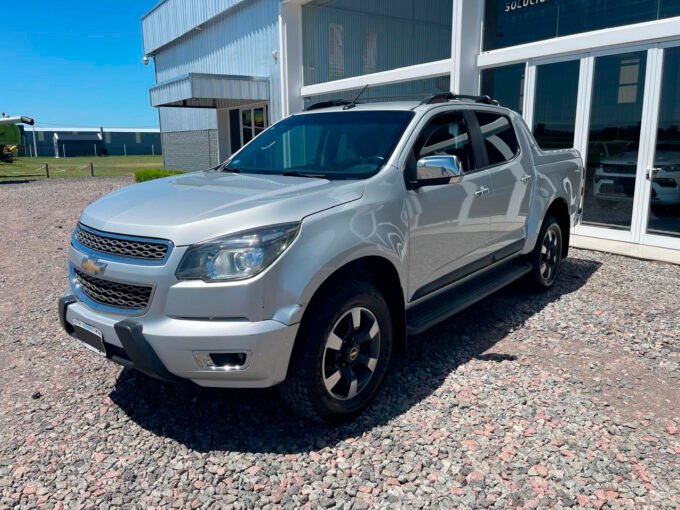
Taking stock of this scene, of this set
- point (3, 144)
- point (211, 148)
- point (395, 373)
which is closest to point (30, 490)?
point (395, 373)

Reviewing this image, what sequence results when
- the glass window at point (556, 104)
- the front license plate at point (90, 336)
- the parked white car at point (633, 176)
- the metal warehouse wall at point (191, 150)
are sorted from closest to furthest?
the front license plate at point (90, 336)
the parked white car at point (633, 176)
the glass window at point (556, 104)
the metal warehouse wall at point (191, 150)

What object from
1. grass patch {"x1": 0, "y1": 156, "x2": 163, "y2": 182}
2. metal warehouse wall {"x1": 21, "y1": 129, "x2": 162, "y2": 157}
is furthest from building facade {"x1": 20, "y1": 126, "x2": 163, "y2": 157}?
grass patch {"x1": 0, "y1": 156, "x2": 163, "y2": 182}

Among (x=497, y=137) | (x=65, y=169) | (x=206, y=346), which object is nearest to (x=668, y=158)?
(x=497, y=137)

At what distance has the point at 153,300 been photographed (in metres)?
2.83

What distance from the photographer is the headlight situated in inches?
109

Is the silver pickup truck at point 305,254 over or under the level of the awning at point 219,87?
under

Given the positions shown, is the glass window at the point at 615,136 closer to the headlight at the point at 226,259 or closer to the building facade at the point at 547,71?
the building facade at the point at 547,71

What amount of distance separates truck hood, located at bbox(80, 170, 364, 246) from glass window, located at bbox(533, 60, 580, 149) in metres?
6.34

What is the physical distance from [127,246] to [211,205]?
0.50m

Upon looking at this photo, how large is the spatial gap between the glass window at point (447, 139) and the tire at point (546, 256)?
159 centimetres

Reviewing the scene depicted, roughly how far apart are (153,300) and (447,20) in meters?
11.5

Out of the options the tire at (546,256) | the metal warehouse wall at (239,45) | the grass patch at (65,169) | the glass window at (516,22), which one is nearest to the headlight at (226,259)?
the tire at (546,256)

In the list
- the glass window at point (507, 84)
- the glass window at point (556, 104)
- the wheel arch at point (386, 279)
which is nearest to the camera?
the wheel arch at point (386, 279)

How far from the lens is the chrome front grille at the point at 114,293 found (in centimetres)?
289
